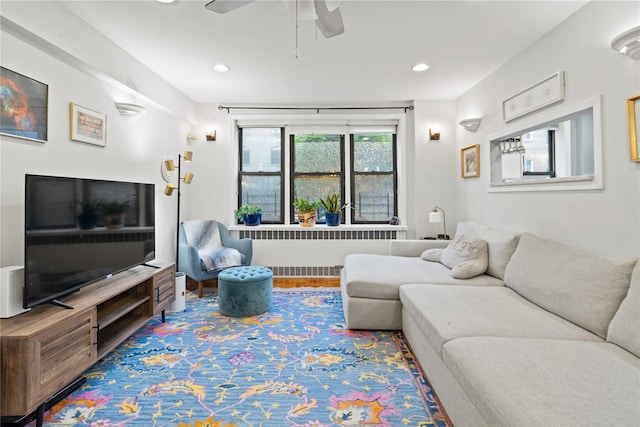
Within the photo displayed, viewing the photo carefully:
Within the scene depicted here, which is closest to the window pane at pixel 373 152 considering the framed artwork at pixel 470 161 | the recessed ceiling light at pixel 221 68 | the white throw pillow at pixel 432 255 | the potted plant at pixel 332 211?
the potted plant at pixel 332 211

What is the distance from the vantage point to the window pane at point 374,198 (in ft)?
15.6

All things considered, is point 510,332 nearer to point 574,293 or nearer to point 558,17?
point 574,293

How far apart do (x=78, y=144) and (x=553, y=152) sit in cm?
504

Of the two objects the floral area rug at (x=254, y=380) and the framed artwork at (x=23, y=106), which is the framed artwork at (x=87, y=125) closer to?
the framed artwork at (x=23, y=106)

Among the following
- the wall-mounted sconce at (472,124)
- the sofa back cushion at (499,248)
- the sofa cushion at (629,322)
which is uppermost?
the wall-mounted sconce at (472,124)

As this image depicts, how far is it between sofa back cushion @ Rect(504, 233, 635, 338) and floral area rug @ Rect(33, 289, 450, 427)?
929 millimetres

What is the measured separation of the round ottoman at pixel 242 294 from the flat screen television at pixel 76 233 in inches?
30.9

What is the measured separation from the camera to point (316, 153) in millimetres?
4754

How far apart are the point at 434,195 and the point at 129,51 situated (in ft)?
12.6

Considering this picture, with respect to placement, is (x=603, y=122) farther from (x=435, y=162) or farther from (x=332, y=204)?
(x=332, y=204)

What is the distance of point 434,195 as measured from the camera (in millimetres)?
4250

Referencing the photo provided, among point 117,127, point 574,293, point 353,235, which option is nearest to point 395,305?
point 574,293

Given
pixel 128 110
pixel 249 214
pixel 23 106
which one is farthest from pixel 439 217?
pixel 23 106

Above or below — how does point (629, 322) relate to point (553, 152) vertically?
below
